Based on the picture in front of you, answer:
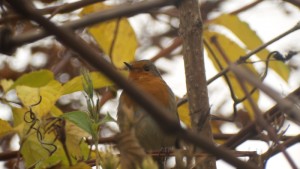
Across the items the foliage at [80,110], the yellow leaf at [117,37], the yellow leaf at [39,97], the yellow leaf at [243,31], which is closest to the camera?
the foliage at [80,110]

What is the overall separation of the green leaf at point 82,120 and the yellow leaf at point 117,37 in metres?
0.88

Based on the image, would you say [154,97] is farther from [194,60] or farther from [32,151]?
[32,151]

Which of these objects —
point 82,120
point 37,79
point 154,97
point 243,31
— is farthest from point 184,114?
point 82,120

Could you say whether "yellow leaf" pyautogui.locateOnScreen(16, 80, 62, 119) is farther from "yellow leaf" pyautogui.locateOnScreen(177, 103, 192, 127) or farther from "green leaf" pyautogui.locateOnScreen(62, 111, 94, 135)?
"yellow leaf" pyautogui.locateOnScreen(177, 103, 192, 127)

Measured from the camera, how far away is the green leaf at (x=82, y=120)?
1.28 metres

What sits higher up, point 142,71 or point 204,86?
point 142,71

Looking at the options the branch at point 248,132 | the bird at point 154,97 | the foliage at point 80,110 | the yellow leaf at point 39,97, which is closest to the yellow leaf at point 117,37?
the foliage at point 80,110

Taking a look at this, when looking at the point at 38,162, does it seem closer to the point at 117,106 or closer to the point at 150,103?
the point at 150,103

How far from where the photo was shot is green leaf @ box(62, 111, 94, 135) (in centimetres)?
Answer: 128

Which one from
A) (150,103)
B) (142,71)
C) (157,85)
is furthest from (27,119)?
(142,71)

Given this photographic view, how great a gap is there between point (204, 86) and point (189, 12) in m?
0.25

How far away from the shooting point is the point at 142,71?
3.30 meters

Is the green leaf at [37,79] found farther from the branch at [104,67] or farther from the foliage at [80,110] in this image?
the branch at [104,67]

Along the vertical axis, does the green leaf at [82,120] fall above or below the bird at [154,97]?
below
